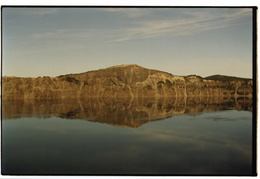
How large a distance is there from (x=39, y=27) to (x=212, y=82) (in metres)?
3.56

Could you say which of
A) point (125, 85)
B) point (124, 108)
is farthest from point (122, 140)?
point (124, 108)

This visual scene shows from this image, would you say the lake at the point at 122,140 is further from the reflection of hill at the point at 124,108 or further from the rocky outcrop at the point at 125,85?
the rocky outcrop at the point at 125,85

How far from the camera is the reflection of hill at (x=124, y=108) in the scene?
6.30 metres

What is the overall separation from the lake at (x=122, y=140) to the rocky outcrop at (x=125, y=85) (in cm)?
20

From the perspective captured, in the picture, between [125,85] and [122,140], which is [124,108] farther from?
[122,140]

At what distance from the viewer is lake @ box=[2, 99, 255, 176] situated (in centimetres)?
415

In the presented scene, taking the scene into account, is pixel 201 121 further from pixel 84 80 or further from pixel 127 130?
pixel 84 80

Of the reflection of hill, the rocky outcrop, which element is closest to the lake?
the reflection of hill

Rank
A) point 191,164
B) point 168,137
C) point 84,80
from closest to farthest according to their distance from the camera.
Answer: point 191,164
point 168,137
point 84,80

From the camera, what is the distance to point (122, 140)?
5.08m

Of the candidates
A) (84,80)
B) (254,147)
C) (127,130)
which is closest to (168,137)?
(127,130)

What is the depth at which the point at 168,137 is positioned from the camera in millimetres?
5242

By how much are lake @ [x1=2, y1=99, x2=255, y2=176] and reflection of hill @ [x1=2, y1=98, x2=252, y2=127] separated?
2 centimetres

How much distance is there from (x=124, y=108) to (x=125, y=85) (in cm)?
83
